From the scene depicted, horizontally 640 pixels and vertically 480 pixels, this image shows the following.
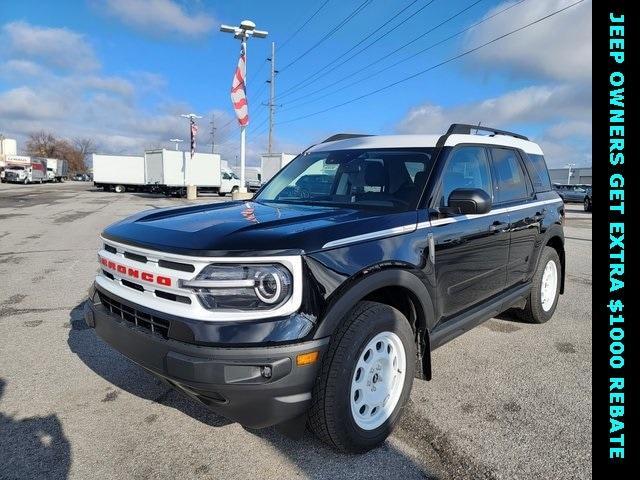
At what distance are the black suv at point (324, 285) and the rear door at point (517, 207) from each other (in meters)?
0.13

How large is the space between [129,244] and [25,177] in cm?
6328

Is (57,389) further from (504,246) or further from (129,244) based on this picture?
(504,246)

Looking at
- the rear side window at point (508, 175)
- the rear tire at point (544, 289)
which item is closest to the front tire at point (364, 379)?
the rear side window at point (508, 175)

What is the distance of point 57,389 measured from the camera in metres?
3.33

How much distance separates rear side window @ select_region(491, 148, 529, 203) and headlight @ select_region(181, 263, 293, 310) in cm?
265

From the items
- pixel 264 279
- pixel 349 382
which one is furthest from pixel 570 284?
pixel 264 279

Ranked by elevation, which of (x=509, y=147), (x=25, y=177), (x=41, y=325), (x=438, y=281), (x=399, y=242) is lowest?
(x=41, y=325)

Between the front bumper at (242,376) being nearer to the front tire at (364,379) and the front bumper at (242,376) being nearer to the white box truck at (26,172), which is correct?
the front tire at (364,379)

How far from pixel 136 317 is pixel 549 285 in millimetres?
4548

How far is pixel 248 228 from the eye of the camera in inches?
99.4

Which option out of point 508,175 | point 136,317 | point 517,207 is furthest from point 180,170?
point 136,317

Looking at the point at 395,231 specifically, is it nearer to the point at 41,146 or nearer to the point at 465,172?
the point at 465,172

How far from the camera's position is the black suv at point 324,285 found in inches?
87.2

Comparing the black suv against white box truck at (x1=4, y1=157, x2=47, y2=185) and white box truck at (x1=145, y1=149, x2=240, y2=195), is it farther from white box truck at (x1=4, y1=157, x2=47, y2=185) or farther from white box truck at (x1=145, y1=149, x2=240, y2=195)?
white box truck at (x1=4, y1=157, x2=47, y2=185)
